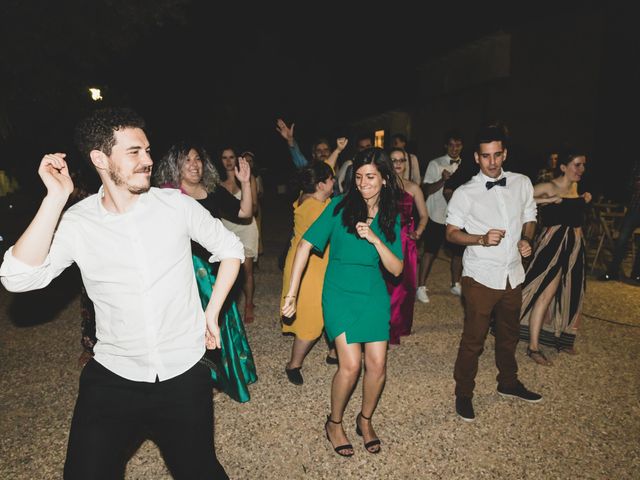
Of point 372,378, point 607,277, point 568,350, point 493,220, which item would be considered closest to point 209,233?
point 372,378

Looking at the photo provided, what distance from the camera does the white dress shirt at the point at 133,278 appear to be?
1.87 meters

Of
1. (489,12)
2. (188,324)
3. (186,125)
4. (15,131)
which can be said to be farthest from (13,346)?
(489,12)

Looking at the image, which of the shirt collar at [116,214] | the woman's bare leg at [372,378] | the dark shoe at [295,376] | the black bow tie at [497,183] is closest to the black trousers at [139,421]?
the shirt collar at [116,214]

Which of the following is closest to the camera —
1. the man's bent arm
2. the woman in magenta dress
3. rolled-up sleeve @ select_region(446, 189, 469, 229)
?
the man's bent arm

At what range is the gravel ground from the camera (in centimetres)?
297

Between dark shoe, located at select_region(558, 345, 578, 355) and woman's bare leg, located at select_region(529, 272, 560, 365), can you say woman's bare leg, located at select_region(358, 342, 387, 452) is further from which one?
dark shoe, located at select_region(558, 345, 578, 355)

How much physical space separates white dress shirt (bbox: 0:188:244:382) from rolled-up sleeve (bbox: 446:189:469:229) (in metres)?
2.21

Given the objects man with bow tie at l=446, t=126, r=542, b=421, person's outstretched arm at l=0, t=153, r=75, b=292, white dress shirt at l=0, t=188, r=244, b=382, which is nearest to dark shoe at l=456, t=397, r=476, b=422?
man with bow tie at l=446, t=126, r=542, b=421

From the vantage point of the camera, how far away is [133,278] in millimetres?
1874

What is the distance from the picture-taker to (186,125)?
2077cm

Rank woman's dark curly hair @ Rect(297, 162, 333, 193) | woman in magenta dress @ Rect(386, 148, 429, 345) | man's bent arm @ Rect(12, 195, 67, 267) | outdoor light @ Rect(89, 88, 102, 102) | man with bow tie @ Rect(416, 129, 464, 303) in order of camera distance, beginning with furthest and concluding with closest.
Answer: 1. outdoor light @ Rect(89, 88, 102, 102)
2. man with bow tie @ Rect(416, 129, 464, 303)
3. woman in magenta dress @ Rect(386, 148, 429, 345)
4. woman's dark curly hair @ Rect(297, 162, 333, 193)
5. man's bent arm @ Rect(12, 195, 67, 267)

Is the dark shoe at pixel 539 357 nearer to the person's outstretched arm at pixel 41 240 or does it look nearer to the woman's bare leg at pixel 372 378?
the woman's bare leg at pixel 372 378

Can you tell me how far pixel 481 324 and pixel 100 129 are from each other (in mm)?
2878

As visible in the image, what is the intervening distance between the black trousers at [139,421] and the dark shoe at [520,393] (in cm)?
271
